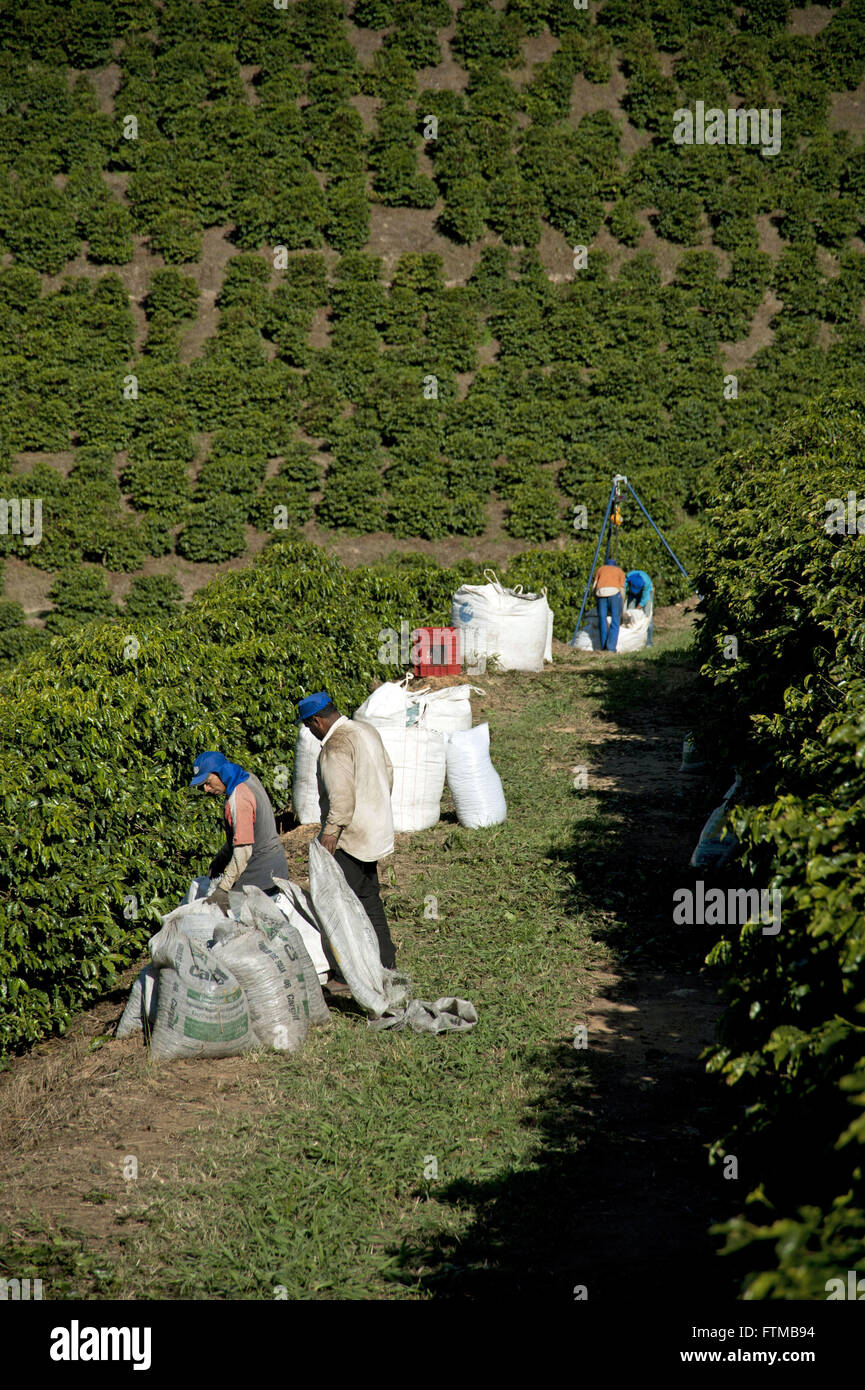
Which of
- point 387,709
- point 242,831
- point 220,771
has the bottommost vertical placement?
point 242,831

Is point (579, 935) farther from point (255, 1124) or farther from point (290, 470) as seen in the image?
point (290, 470)

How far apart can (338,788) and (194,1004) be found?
1383mm

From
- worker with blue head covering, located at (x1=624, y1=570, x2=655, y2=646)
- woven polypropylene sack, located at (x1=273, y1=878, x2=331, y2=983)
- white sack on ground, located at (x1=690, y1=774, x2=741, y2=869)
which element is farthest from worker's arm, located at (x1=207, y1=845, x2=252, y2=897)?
worker with blue head covering, located at (x1=624, y1=570, x2=655, y2=646)

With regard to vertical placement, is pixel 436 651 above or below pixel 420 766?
above

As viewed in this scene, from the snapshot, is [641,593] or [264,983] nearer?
[264,983]

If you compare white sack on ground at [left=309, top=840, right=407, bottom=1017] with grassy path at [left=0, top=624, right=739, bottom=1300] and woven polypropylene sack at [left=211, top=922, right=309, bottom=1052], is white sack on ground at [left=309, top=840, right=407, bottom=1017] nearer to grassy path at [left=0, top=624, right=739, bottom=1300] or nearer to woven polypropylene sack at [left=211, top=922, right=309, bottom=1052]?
grassy path at [left=0, top=624, right=739, bottom=1300]

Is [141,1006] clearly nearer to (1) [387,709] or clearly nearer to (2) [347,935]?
(2) [347,935]

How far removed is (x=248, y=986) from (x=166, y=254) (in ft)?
91.5

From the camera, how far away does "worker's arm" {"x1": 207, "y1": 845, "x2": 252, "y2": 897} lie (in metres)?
6.12

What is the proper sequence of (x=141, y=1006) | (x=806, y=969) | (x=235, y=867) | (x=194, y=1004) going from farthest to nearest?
(x=235, y=867)
(x=141, y=1006)
(x=194, y=1004)
(x=806, y=969)

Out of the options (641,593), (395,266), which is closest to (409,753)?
(641,593)

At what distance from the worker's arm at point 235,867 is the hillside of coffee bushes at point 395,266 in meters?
15.3

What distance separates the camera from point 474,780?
8.81 m
